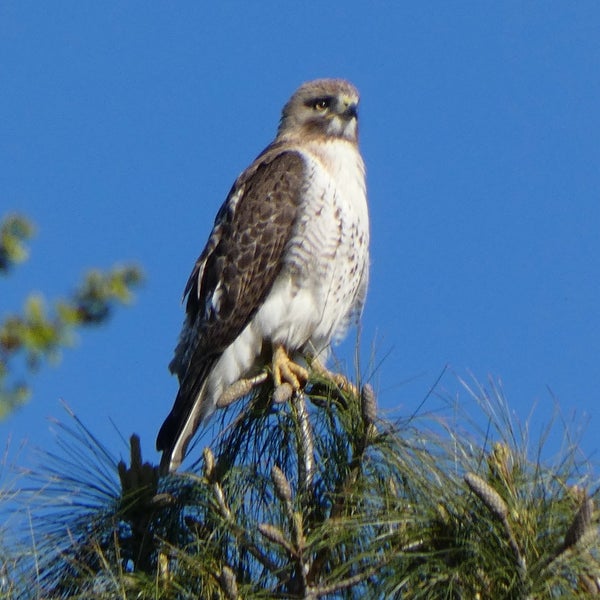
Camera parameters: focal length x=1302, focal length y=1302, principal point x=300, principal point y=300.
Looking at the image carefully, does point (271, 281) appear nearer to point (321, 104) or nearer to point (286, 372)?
point (286, 372)

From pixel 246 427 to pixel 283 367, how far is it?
33.1 inches

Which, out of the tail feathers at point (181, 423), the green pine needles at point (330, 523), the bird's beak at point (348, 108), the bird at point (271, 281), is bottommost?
the green pine needles at point (330, 523)

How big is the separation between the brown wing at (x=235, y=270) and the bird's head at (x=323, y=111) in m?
0.47

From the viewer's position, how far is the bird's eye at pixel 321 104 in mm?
6473

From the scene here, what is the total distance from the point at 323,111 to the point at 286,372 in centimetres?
184

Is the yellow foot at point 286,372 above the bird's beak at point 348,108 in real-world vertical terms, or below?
below

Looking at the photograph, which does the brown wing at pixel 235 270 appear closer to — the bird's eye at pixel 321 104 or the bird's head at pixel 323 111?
the bird's head at pixel 323 111

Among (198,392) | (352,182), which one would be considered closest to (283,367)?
(198,392)

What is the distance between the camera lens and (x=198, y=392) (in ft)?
18.4

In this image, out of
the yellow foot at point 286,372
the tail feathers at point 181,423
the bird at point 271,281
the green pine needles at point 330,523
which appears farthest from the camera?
the bird at point 271,281

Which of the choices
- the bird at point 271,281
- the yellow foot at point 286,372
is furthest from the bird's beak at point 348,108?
the yellow foot at point 286,372

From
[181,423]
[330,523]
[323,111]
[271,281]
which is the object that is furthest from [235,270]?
[330,523]

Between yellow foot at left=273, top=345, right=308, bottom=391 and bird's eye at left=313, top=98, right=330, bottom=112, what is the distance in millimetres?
1490

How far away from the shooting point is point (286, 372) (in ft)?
16.7
